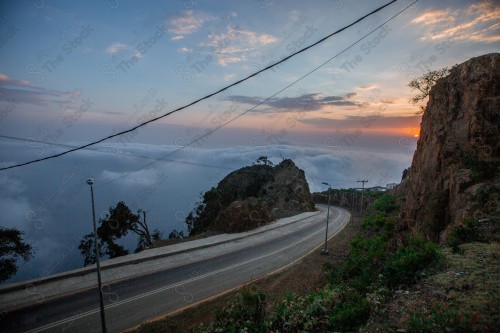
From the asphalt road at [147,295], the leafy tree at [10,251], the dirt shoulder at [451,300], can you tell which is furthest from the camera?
the leafy tree at [10,251]

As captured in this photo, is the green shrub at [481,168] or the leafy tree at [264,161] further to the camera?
the leafy tree at [264,161]

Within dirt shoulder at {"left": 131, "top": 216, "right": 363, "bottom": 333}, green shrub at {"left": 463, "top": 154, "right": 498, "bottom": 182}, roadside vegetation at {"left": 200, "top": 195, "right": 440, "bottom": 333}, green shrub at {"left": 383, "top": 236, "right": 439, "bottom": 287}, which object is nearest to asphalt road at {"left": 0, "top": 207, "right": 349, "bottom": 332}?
dirt shoulder at {"left": 131, "top": 216, "right": 363, "bottom": 333}

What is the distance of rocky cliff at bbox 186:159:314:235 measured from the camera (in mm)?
34375

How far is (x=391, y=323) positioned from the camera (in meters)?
6.23

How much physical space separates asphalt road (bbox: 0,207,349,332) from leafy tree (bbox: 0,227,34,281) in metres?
13.9

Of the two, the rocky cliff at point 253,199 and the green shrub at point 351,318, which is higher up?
the green shrub at point 351,318

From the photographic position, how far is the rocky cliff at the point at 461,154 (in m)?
12.4

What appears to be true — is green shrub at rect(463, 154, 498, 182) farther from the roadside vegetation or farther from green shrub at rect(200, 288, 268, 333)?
green shrub at rect(200, 288, 268, 333)

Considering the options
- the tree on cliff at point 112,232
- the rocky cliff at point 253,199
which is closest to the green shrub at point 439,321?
the rocky cliff at point 253,199

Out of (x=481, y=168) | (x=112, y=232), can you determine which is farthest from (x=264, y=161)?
(x=481, y=168)

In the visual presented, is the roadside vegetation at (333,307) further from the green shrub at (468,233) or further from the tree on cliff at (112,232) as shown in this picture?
the tree on cliff at (112,232)

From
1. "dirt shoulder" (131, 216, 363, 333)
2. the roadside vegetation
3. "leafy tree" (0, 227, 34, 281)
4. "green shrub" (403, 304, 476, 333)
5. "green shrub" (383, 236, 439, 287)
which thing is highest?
"green shrub" (403, 304, 476, 333)

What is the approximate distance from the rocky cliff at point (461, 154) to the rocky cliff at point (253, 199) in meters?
20.9

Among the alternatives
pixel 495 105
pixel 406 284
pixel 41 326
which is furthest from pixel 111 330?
pixel 495 105
